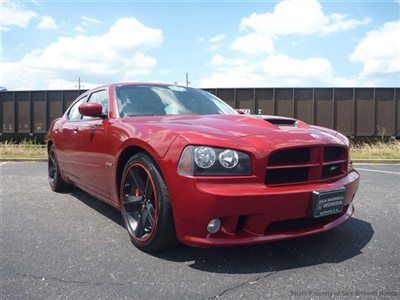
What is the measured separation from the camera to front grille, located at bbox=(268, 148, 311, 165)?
286 cm

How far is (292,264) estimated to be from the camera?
2.91m

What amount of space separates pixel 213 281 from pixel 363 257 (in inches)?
48.4

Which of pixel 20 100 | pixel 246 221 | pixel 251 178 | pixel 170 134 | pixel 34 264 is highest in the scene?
pixel 20 100

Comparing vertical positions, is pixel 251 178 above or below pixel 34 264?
above

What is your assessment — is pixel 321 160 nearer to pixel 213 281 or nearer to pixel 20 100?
pixel 213 281

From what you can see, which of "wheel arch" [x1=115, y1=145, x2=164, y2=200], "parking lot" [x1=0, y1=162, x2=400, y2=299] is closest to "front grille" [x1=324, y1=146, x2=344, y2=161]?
"parking lot" [x1=0, y1=162, x2=400, y2=299]

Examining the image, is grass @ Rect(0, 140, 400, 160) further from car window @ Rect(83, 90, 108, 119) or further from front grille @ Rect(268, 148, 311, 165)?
front grille @ Rect(268, 148, 311, 165)

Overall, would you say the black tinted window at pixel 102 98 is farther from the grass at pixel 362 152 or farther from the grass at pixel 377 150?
the grass at pixel 377 150

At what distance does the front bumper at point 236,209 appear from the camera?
2645mm

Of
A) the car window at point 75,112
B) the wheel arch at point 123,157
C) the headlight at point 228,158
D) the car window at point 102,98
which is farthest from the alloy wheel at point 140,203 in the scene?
the car window at point 75,112

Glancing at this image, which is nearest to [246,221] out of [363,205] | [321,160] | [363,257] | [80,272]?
[321,160]

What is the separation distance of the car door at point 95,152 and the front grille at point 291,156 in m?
1.72

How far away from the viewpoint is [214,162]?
274 centimetres

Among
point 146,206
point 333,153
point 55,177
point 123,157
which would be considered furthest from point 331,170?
point 55,177
